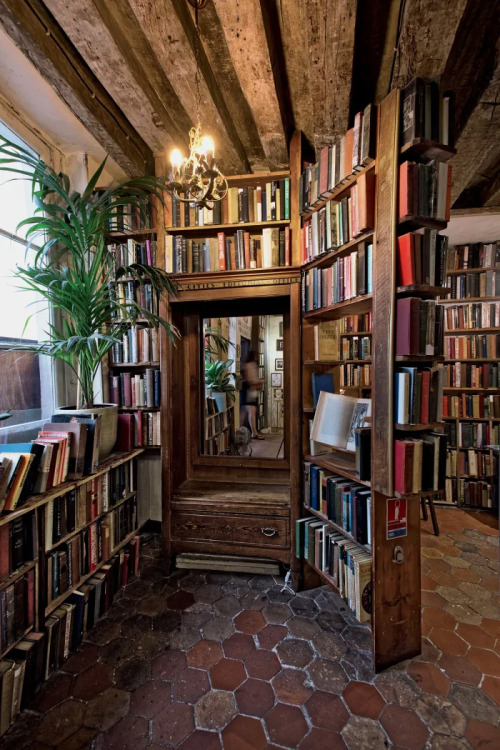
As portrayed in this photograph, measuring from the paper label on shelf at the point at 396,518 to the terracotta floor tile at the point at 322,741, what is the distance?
758 millimetres

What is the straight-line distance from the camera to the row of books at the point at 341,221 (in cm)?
154

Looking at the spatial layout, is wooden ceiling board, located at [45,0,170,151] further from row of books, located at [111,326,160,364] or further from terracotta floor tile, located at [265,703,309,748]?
terracotta floor tile, located at [265,703,309,748]

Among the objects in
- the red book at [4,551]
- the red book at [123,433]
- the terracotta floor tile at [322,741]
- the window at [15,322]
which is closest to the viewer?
the terracotta floor tile at [322,741]

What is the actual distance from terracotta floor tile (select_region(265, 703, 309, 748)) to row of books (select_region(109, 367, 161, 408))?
183 centimetres

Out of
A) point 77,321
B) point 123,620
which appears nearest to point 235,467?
point 123,620

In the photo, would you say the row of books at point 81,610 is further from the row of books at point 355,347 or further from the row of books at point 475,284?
the row of books at point 475,284

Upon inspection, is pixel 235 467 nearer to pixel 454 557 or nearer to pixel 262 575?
pixel 262 575

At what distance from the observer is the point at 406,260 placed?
1.39 m

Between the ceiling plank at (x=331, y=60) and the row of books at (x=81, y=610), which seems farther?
the row of books at (x=81, y=610)

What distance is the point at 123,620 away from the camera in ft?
6.12

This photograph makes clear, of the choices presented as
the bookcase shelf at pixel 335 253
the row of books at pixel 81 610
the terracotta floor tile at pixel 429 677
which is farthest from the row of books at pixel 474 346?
→ the row of books at pixel 81 610

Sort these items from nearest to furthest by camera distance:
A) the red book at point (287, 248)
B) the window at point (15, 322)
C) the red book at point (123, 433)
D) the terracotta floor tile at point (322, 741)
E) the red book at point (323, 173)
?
1. the terracotta floor tile at point (322, 741)
2. the red book at point (323, 173)
3. the window at point (15, 322)
4. the red book at point (287, 248)
5. the red book at point (123, 433)

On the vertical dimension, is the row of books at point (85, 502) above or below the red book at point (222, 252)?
below

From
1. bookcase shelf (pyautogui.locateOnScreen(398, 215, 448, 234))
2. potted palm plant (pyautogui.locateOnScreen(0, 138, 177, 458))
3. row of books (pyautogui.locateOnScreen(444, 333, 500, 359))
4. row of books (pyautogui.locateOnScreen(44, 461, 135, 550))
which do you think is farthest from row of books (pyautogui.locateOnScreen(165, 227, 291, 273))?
row of books (pyautogui.locateOnScreen(444, 333, 500, 359))
